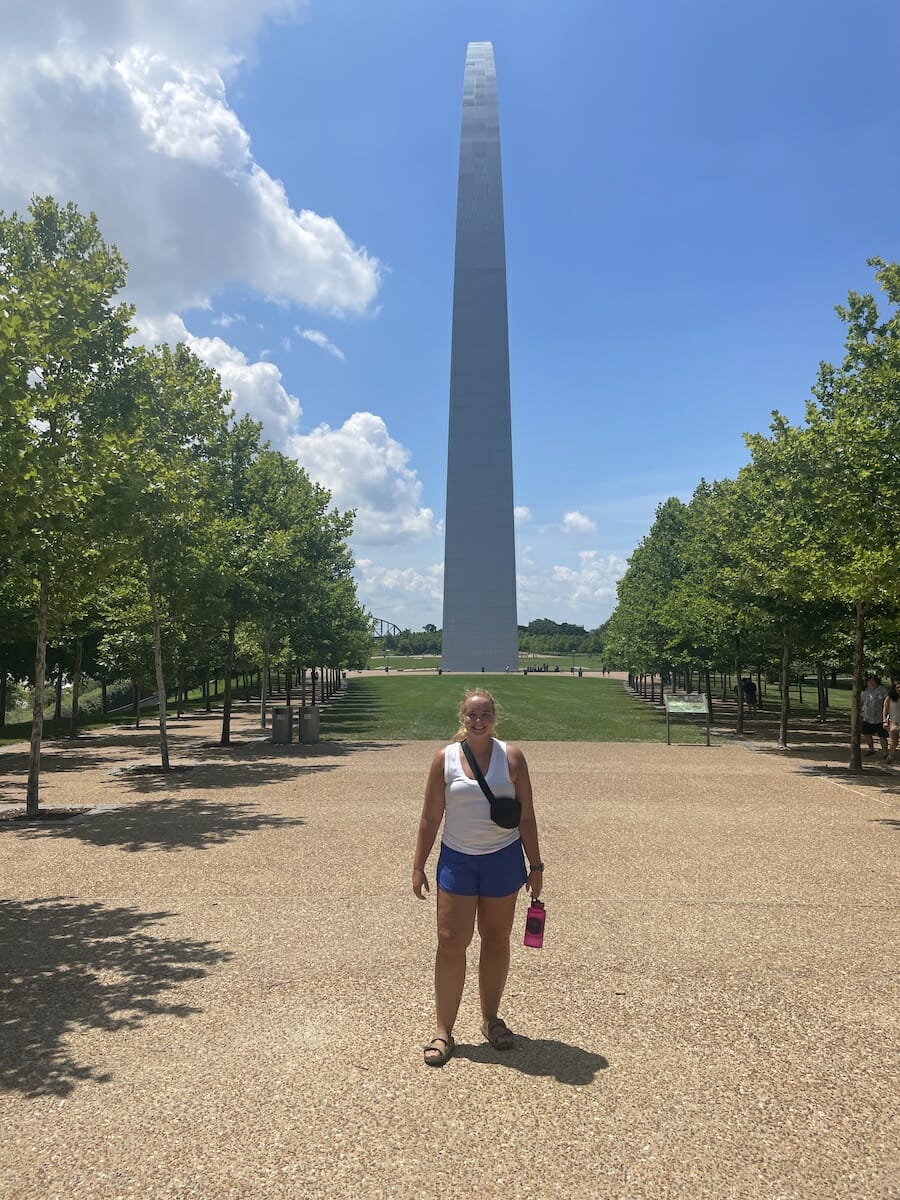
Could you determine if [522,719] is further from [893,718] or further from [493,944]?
[493,944]

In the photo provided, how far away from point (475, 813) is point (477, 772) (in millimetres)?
211

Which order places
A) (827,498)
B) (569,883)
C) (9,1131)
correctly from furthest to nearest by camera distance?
(827,498) → (569,883) → (9,1131)

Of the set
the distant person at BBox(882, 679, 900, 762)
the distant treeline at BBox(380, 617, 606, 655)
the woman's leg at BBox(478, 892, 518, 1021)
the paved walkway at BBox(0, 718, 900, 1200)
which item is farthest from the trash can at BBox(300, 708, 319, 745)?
the distant treeline at BBox(380, 617, 606, 655)

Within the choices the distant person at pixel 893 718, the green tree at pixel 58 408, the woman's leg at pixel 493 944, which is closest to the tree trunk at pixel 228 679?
the green tree at pixel 58 408

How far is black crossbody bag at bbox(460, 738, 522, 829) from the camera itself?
4.44 meters

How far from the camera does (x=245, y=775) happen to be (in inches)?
667

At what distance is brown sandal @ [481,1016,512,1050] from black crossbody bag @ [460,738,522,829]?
1.22m

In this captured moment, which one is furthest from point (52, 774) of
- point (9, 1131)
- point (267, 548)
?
point (9, 1131)

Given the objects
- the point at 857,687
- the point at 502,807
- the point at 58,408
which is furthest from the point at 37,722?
the point at 857,687

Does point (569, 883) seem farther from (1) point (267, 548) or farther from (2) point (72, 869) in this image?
(1) point (267, 548)

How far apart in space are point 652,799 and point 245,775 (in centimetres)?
800

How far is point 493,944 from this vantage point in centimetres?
470

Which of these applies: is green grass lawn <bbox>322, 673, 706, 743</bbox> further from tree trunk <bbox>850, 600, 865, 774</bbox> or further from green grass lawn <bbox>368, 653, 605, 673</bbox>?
green grass lawn <bbox>368, 653, 605, 673</bbox>

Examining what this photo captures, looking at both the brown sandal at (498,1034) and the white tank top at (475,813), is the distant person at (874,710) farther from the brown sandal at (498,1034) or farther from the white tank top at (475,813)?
the white tank top at (475,813)
